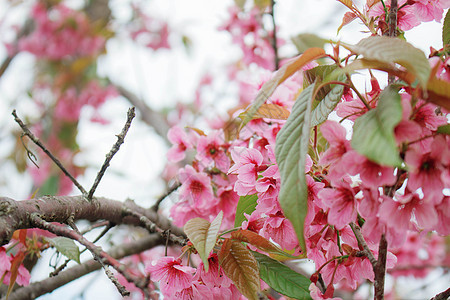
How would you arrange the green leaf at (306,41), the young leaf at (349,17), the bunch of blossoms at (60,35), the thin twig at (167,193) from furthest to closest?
the bunch of blossoms at (60,35) < the green leaf at (306,41) < the thin twig at (167,193) < the young leaf at (349,17)

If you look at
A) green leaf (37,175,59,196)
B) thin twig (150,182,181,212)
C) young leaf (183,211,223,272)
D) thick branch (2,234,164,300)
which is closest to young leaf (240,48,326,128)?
young leaf (183,211,223,272)

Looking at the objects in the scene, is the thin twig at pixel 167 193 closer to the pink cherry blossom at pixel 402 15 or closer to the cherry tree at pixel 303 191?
the cherry tree at pixel 303 191

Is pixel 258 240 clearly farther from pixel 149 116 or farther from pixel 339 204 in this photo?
pixel 149 116

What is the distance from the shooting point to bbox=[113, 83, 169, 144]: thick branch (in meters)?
2.33

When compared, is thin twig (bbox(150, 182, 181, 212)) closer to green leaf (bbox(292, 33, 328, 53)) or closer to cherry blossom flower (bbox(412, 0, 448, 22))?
cherry blossom flower (bbox(412, 0, 448, 22))

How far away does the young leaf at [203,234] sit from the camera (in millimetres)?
594

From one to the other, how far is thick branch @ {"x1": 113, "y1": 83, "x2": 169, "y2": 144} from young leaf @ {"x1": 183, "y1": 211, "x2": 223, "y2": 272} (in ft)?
4.76

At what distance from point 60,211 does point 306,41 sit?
1.26 m

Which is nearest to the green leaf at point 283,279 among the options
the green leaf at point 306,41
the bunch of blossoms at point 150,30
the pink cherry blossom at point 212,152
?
the pink cherry blossom at point 212,152

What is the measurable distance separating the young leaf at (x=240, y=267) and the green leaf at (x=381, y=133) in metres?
0.29

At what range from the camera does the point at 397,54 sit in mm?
466

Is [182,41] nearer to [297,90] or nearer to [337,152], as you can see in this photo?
[297,90]

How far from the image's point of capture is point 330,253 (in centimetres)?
73

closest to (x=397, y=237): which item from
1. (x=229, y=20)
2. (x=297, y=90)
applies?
(x=297, y=90)
